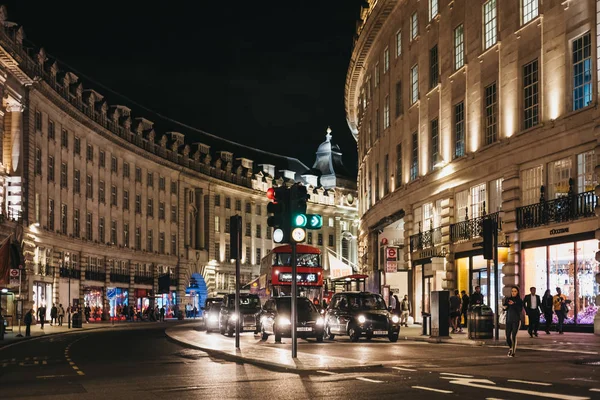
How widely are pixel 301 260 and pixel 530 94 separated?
62.3ft

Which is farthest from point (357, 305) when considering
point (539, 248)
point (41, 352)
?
point (41, 352)

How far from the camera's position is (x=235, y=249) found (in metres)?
25.7

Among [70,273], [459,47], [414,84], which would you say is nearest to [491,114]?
[459,47]

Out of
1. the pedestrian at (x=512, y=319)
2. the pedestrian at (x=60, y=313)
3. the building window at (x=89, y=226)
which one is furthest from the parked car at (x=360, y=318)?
the building window at (x=89, y=226)

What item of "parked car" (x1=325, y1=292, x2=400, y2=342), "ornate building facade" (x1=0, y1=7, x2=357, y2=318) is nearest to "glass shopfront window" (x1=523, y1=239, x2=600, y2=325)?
"parked car" (x1=325, y1=292, x2=400, y2=342)

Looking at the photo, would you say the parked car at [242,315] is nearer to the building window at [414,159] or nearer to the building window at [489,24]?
the building window at [414,159]

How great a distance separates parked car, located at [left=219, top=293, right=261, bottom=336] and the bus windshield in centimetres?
545

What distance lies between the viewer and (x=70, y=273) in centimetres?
7412

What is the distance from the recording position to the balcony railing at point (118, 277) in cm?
8375

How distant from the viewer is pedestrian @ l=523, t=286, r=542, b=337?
98.5ft

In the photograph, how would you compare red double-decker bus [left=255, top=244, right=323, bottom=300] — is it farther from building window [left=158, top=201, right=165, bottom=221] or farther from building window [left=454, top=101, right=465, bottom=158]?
building window [left=158, top=201, right=165, bottom=221]

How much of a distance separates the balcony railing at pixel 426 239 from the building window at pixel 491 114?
685 cm

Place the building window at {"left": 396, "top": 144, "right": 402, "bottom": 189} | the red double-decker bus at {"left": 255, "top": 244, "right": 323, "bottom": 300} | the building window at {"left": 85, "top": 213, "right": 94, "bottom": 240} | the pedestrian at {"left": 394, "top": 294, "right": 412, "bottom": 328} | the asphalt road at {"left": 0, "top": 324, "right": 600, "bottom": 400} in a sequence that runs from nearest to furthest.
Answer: the asphalt road at {"left": 0, "top": 324, "right": 600, "bottom": 400}, the pedestrian at {"left": 394, "top": 294, "right": 412, "bottom": 328}, the red double-decker bus at {"left": 255, "top": 244, "right": 323, "bottom": 300}, the building window at {"left": 396, "top": 144, "right": 402, "bottom": 189}, the building window at {"left": 85, "top": 213, "right": 94, "bottom": 240}

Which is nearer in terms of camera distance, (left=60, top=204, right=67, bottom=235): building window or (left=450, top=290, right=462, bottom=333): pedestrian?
(left=450, top=290, right=462, bottom=333): pedestrian
